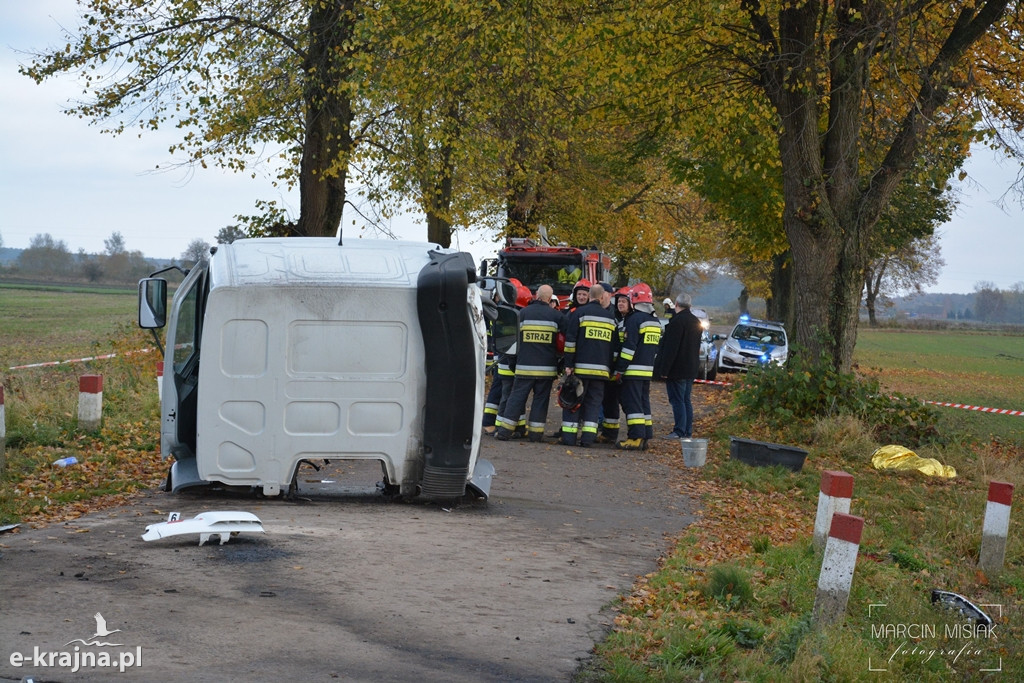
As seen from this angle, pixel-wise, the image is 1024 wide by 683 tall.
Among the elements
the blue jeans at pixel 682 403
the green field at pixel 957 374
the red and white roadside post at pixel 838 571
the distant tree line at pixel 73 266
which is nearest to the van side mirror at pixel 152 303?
the red and white roadside post at pixel 838 571

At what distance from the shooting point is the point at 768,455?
14.0 m

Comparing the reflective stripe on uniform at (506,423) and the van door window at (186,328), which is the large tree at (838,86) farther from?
the van door window at (186,328)

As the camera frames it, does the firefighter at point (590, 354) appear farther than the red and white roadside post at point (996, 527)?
Yes

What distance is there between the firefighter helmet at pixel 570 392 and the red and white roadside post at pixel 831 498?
576 centimetres

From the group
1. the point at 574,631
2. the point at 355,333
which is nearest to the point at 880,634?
the point at 574,631

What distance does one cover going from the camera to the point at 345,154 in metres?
22.1

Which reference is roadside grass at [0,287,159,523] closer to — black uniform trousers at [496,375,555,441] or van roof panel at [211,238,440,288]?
van roof panel at [211,238,440,288]

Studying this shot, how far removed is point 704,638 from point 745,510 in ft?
16.9

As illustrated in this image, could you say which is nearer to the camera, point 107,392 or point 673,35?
point 107,392

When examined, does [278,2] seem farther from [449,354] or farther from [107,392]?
[449,354]

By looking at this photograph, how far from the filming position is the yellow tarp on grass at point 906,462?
14.5 m

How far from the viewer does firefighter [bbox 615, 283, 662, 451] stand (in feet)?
48.4

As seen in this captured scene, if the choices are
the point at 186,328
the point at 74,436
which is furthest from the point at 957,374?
the point at 186,328

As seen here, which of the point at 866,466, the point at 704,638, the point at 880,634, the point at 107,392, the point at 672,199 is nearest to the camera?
the point at 704,638
